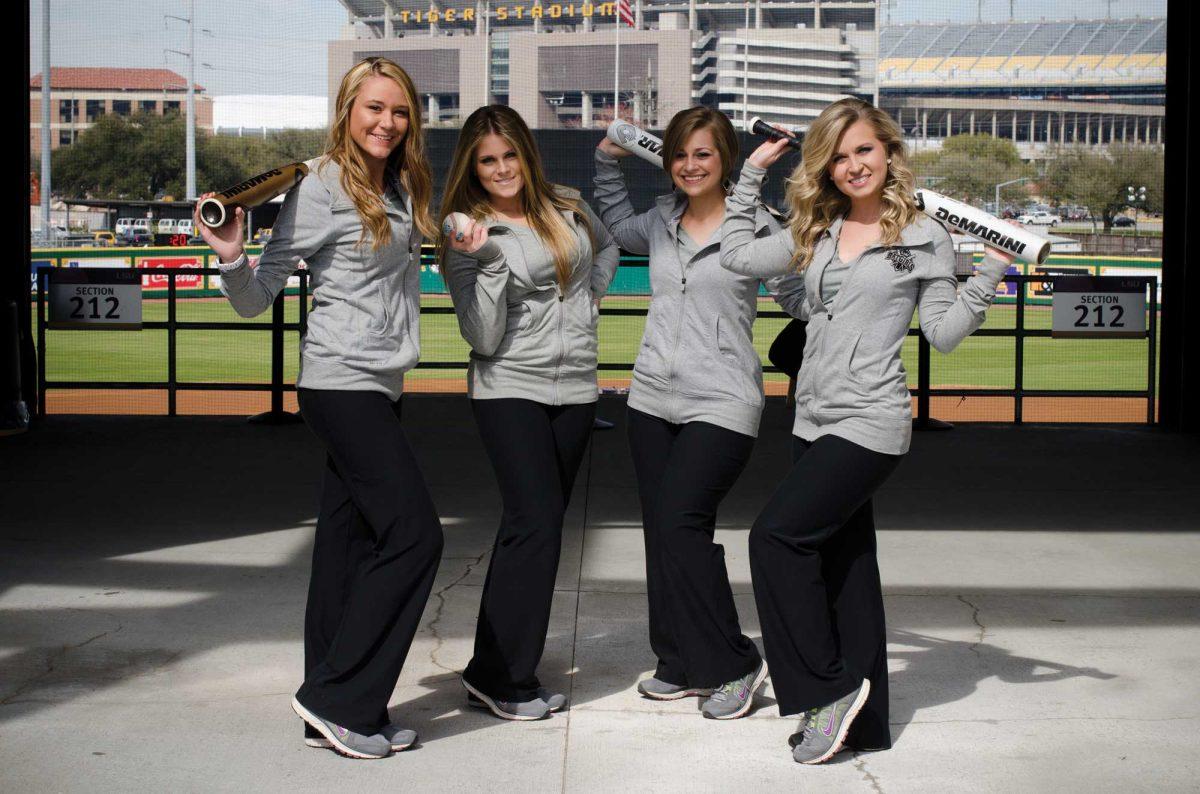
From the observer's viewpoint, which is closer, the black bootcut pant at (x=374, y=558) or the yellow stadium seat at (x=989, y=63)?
the black bootcut pant at (x=374, y=558)

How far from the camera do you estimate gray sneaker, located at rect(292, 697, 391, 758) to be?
3.52 m

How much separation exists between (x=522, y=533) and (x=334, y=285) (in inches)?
32.8

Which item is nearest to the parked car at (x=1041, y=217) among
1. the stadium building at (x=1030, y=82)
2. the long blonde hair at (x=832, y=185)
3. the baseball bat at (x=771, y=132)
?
the stadium building at (x=1030, y=82)

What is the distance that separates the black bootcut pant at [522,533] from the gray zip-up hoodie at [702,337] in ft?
0.87

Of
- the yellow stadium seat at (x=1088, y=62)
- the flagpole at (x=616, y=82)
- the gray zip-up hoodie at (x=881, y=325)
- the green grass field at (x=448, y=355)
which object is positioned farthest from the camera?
the yellow stadium seat at (x=1088, y=62)

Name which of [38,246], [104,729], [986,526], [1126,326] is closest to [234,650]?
[104,729]

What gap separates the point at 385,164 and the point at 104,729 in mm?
1673

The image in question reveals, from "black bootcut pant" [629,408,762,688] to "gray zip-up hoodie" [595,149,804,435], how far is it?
0.06 m

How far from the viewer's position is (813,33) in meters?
29.4

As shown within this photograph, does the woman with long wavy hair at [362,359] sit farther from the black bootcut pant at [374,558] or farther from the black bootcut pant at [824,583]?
the black bootcut pant at [824,583]

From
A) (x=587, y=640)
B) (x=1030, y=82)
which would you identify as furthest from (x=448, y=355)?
(x=1030, y=82)

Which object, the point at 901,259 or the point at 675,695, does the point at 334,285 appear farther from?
the point at 675,695

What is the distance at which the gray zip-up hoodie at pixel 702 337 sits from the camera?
151 inches

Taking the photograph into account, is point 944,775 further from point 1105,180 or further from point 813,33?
point 1105,180
